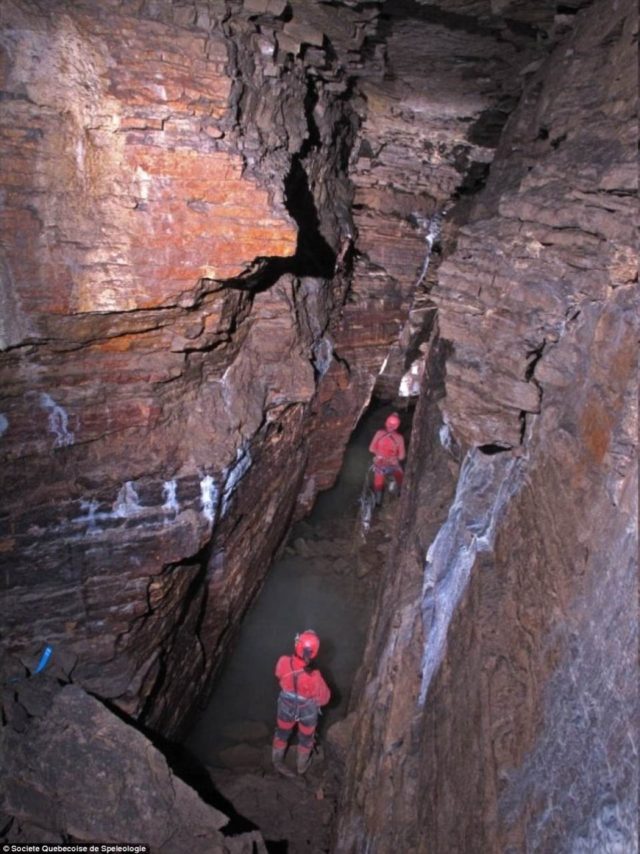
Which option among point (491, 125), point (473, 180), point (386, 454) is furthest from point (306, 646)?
point (473, 180)

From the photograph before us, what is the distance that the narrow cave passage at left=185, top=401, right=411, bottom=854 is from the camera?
5.49 meters

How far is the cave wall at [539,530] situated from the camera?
6.79 feet

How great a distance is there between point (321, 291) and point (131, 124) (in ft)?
9.12

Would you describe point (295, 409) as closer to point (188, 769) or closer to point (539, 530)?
point (539, 530)

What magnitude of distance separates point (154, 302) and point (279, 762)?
4886 millimetres

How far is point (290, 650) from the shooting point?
23.6ft

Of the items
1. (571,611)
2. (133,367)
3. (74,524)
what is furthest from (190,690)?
(571,611)

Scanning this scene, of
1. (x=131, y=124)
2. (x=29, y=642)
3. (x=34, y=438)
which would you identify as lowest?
(x=29, y=642)

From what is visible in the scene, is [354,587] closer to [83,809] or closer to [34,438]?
[83,809]

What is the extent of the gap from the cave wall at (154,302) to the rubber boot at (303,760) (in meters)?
1.29

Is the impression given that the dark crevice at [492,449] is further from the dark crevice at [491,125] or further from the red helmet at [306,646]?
the dark crevice at [491,125]

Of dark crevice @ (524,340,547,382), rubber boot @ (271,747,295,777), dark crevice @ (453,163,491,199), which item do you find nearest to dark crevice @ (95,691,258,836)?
rubber boot @ (271,747,295,777)

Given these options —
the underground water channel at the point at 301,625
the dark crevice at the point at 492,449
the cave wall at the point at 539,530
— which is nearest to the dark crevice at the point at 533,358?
the cave wall at the point at 539,530

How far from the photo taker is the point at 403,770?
3754 mm
